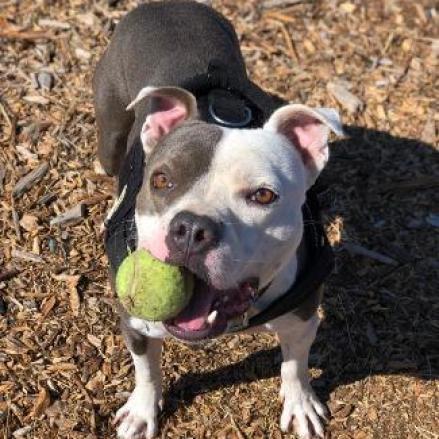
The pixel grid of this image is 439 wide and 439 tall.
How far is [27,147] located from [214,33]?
177 cm

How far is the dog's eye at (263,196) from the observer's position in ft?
11.8

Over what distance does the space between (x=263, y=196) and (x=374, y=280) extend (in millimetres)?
2263

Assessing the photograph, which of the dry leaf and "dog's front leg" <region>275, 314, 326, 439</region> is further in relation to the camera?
the dry leaf

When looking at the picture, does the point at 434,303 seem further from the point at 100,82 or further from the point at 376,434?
the point at 100,82

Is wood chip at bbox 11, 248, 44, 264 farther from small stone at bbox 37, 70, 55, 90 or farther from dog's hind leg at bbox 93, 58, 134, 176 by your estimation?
small stone at bbox 37, 70, 55, 90

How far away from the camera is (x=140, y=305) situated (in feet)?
11.7

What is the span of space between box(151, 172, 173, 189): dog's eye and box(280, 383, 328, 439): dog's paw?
5.74 ft

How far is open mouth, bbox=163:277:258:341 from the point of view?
11.7 feet

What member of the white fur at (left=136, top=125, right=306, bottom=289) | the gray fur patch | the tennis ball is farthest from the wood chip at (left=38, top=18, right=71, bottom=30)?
the tennis ball

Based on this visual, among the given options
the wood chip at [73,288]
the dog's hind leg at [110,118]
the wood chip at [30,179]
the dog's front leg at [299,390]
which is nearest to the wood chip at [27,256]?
the wood chip at [73,288]

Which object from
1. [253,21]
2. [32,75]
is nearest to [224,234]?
[32,75]

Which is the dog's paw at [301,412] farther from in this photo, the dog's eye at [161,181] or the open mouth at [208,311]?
the dog's eye at [161,181]

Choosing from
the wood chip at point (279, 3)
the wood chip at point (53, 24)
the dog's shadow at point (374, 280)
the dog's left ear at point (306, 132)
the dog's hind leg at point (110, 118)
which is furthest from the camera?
the wood chip at point (279, 3)

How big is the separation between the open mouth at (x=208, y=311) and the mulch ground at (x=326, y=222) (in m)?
1.51
